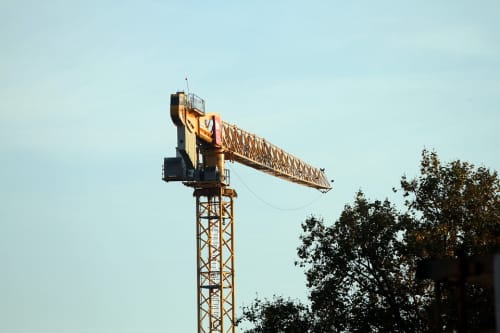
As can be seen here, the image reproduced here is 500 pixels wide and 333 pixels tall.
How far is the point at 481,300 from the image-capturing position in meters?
50.6

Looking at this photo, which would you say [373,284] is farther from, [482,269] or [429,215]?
[482,269]

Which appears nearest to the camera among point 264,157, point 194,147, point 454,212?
point 454,212

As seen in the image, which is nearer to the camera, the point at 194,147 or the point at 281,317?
the point at 281,317

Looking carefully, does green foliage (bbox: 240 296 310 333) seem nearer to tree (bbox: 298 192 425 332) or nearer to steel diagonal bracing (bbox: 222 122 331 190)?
tree (bbox: 298 192 425 332)

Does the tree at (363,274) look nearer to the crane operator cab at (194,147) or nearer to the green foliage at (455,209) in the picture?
the green foliage at (455,209)

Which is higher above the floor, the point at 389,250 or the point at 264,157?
the point at 264,157

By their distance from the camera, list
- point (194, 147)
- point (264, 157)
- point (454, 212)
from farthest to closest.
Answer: point (264, 157), point (194, 147), point (454, 212)

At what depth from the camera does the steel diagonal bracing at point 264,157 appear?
120 meters

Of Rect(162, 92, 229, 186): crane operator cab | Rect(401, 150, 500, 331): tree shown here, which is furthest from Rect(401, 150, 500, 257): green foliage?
Rect(162, 92, 229, 186): crane operator cab

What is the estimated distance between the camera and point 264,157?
128m

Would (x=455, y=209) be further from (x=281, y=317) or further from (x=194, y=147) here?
(x=194, y=147)

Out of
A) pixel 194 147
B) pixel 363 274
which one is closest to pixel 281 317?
pixel 363 274

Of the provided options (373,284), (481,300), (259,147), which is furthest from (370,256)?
(259,147)

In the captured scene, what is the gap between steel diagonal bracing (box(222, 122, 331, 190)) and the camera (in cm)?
12044
